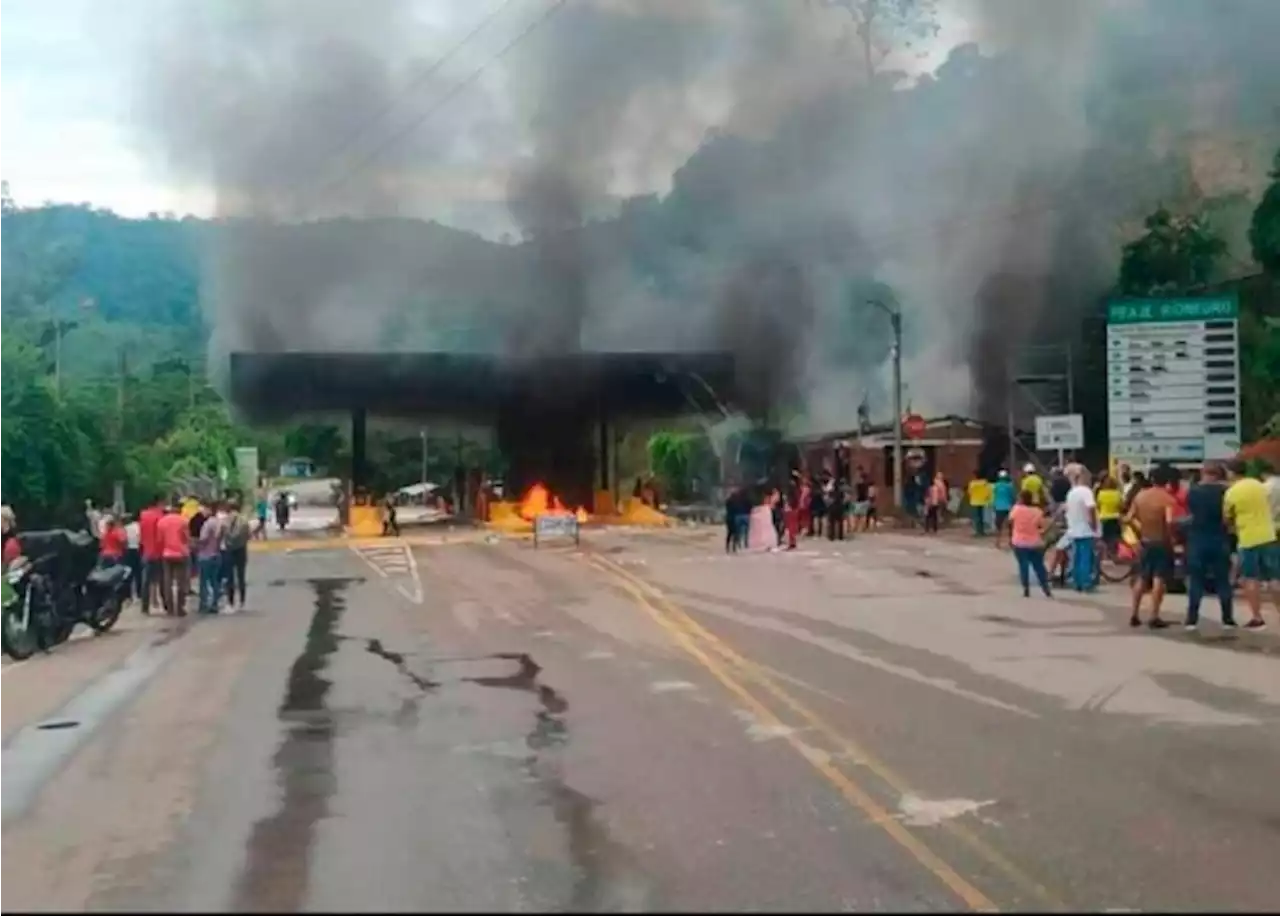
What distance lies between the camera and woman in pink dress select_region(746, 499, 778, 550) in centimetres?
3338

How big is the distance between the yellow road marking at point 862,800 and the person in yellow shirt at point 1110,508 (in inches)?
354

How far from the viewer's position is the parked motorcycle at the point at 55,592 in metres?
17.2

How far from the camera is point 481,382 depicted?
202 ft

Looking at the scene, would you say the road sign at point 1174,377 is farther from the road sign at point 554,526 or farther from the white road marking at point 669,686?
the road sign at point 554,526

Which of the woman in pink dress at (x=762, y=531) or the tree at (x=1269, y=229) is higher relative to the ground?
the tree at (x=1269, y=229)

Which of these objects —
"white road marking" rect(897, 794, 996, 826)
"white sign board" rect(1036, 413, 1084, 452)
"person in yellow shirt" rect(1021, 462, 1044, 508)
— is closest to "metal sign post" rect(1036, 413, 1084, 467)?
"white sign board" rect(1036, 413, 1084, 452)

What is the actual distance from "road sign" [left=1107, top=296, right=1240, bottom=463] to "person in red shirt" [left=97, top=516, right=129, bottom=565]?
1200cm

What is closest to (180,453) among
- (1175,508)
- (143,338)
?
(143,338)

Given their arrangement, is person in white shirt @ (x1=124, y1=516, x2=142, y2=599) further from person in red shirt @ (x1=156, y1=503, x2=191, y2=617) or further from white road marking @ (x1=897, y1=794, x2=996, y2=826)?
white road marking @ (x1=897, y1=794, x2=996, y2=826)

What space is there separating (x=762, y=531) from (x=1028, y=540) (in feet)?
43.5

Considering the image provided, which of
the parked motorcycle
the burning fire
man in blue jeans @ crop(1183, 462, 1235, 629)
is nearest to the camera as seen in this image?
man in blue jeans @ crop(1183, 462, 1235, 629)

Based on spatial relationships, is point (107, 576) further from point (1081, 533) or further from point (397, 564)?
point (397, 564)

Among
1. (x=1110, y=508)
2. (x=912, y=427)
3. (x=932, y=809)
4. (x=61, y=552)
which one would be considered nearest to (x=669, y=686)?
(x=932, y=809)

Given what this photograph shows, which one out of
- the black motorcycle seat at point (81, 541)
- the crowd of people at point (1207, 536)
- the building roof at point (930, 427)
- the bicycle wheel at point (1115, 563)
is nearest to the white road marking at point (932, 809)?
the crowd of people at point (1207, 536)
